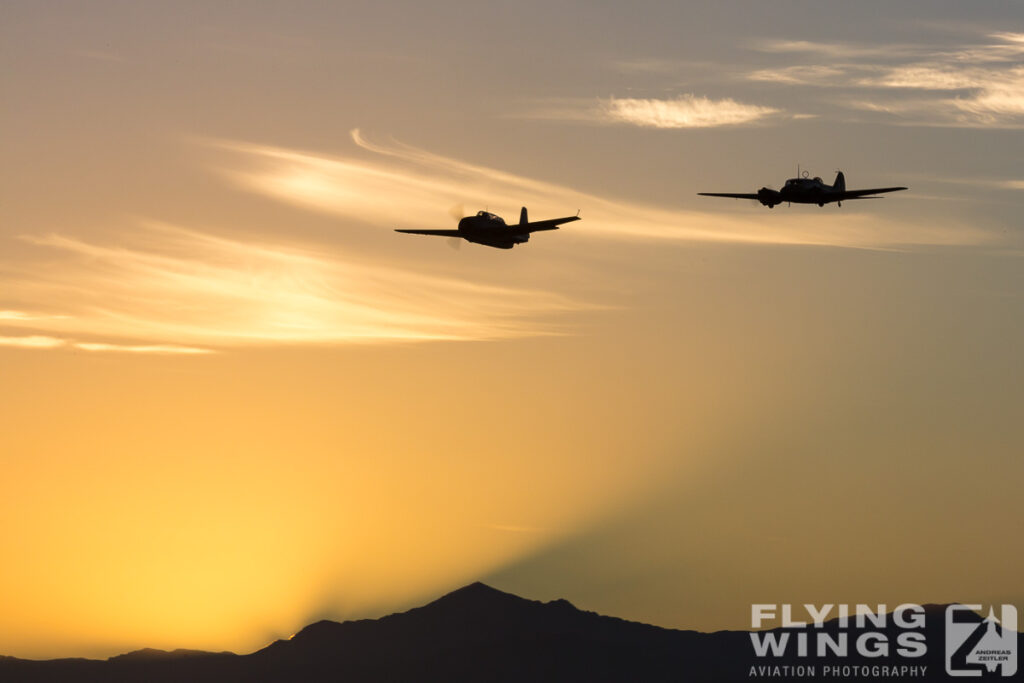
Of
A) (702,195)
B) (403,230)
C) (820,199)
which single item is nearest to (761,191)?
(820,199)

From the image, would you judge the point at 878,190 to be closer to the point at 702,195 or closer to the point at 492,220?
the point at 702,195

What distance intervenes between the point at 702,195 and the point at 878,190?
1053 inches

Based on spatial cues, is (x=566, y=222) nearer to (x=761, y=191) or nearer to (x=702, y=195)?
(x=702, y=195)

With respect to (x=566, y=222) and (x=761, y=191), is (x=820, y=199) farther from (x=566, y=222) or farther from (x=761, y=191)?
(x=566, y=222)

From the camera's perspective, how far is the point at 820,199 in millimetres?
187750

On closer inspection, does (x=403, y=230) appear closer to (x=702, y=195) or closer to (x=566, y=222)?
(x=566, y=222)

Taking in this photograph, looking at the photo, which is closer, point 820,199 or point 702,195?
point 702,195

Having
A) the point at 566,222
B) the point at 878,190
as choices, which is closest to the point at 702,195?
the point at 566,222

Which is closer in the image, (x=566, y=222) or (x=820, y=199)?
(x=566, y=222)

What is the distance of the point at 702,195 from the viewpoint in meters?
169

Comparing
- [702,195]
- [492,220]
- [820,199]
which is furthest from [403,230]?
[820,199]

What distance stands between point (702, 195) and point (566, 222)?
1428 cm

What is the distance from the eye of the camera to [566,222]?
550 feet

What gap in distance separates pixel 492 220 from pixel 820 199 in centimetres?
3723
